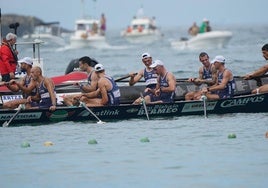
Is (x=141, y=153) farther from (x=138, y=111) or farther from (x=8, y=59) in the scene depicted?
(x=8, y=59)

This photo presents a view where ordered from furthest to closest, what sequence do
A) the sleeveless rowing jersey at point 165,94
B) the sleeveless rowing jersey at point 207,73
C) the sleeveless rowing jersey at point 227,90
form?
the sleeveless rowing jersey at point 207,73, the sleeveless rowing jersey at point 227,90, the sleeveless rowing jersey at point 165,94

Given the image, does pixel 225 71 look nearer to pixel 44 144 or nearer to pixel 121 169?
pixel 44 144

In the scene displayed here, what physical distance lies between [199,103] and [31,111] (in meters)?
3.78

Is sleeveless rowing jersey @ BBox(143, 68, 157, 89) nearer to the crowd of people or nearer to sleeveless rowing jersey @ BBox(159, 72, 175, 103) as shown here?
the crowd of people

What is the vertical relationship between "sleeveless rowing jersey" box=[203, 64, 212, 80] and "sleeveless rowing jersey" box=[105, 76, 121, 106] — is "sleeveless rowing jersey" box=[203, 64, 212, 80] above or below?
above

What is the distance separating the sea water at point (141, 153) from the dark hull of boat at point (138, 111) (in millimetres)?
154

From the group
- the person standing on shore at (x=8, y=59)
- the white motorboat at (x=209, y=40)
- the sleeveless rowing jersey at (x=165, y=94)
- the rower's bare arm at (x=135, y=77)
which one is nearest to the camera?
the sleeveless rowing jersey at (x=165, y=94)

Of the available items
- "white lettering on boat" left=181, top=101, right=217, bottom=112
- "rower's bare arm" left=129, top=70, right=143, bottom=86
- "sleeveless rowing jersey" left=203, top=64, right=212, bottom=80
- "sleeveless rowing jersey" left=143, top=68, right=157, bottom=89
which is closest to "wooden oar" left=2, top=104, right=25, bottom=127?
"sleeveless rowing jersey" left=143, top=68, right=157, bottom=89

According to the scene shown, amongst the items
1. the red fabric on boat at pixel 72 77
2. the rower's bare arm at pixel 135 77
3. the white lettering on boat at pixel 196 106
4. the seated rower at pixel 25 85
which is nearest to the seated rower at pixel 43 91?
the seated rower at pixel 25 85

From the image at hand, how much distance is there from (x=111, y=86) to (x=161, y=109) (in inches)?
49.8

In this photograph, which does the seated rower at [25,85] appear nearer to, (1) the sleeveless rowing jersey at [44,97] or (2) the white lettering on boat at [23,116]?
(1) the sleeveless rowing jersey at [44,97]

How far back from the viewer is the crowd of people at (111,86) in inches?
940

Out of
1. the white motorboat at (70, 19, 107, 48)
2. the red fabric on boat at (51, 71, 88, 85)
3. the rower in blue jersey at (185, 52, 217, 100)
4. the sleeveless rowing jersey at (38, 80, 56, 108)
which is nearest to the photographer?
the sleeveless rowing jersey at (38, 80, 56, 108)

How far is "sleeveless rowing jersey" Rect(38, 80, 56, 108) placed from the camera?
77.9 ft
